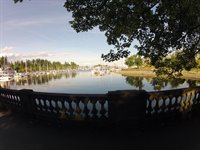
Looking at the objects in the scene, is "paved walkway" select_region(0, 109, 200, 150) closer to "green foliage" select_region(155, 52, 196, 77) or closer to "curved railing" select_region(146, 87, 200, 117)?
"curved railing" select_region(146, 87, 200, 117)

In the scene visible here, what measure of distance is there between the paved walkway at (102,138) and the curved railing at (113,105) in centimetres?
44

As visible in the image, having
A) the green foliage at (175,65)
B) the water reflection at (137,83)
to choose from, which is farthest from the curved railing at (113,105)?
the water reflection at (137,83)

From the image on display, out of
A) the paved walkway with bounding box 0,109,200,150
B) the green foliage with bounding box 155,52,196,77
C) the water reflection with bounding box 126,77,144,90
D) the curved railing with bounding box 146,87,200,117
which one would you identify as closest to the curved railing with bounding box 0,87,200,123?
the curved railing with bounding box 146,87,200,117

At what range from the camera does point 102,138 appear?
290 inches

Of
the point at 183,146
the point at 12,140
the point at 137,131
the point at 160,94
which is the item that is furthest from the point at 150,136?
the point at 12,140

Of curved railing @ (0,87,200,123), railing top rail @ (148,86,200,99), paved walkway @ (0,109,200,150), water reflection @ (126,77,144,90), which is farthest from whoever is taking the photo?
water reflection @ (126,77,144,90)

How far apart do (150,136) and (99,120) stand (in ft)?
6.09

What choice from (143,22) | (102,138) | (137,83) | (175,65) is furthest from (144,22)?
(137,83)

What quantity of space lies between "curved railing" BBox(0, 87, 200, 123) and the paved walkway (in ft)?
1.43

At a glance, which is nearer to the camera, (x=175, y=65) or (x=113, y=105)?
(x=113, y=105)

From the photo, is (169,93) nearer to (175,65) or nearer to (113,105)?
(113,105)

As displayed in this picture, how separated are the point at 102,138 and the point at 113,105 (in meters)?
1.10

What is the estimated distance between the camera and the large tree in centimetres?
870

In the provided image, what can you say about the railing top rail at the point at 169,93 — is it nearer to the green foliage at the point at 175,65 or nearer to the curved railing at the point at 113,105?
the curved railing at the point at 113,105
